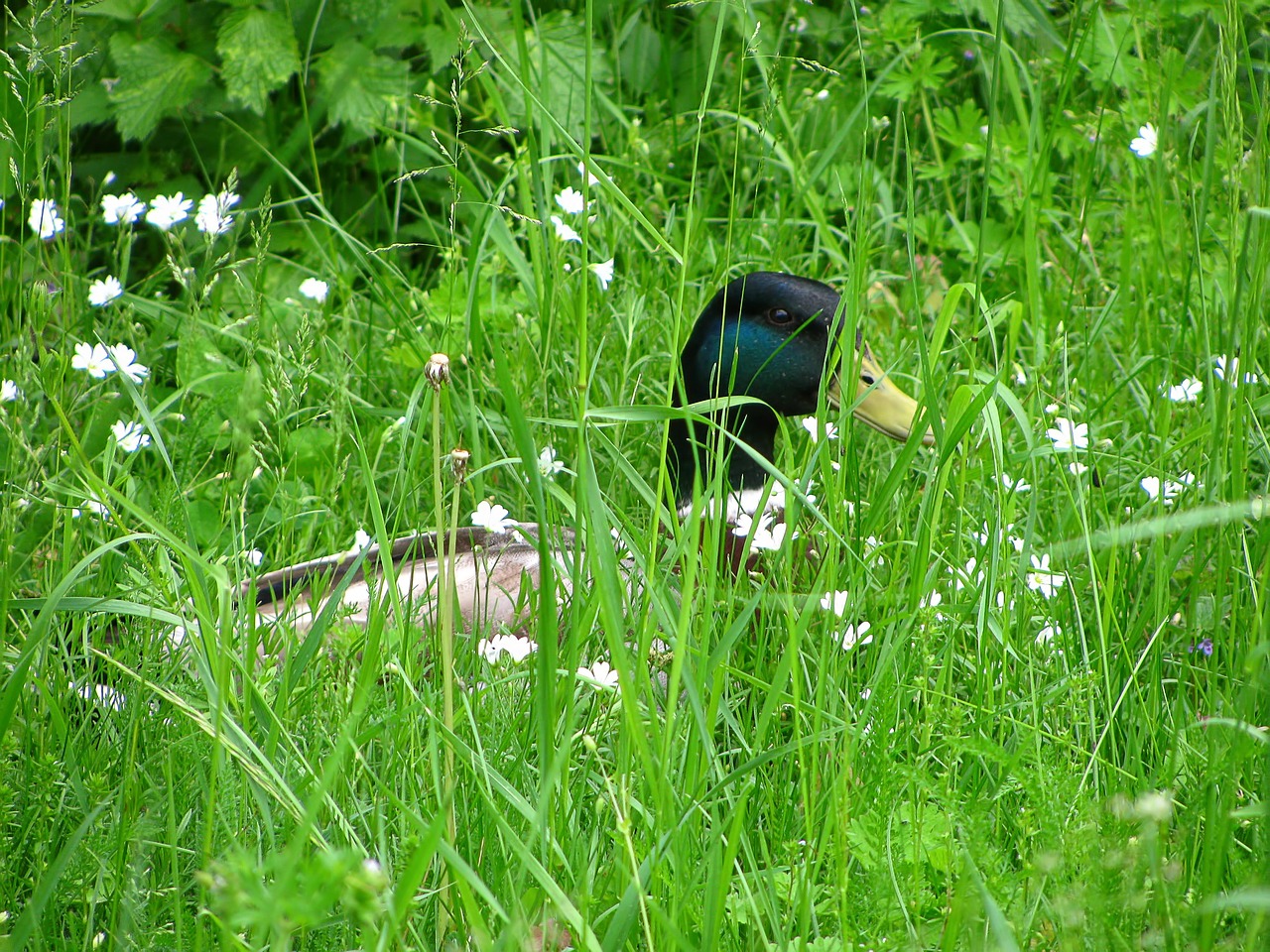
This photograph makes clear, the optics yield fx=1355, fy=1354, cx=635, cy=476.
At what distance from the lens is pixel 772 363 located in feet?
9.64

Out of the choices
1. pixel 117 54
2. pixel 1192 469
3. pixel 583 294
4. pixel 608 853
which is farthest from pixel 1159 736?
pixel 117 54

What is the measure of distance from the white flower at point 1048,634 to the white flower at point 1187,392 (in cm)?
77

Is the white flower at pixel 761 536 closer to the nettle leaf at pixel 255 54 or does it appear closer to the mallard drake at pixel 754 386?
the mallard drake at pixel 754 386

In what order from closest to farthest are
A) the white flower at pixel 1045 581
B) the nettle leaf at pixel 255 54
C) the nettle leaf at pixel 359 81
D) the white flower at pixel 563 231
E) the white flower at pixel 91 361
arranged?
1. the white flower at pixel 1045 581
2. the white flower at pixel 91 361
3. the white flower at pixel 563 231
4. the nettle leaf at pixel 255 54
5. the nettle leaf at pixel 359 81

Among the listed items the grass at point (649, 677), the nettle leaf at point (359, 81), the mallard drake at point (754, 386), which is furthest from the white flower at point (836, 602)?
the nettle leaf at point (359, 81)

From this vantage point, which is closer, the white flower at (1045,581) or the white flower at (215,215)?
the white flower at (1045,581)

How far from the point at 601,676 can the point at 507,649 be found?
185 mm

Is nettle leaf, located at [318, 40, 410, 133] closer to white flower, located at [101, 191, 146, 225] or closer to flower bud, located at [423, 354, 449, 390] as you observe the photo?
white flower, located at [101, 191, 146, 225]

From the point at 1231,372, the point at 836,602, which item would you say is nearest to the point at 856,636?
the point at 836,602

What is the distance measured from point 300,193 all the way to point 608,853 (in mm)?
2866

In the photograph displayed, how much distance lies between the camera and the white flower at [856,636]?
6.20 feet

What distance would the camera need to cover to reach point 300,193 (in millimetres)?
4051

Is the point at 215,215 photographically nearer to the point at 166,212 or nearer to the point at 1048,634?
the point at 166,212

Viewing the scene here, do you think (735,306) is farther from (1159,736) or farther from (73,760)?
(73,760)
